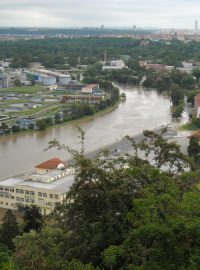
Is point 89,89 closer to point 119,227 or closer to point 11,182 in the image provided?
point 11,182

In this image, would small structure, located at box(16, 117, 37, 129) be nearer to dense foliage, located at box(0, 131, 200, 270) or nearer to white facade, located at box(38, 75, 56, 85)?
white facade, located at box(38, 75, 56, 85)

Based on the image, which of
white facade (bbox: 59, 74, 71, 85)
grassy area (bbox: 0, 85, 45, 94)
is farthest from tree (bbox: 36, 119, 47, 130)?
white facade (bbox: 59, 74, 71, 85)

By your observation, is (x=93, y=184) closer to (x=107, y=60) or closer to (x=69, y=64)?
(x=69, y=64)

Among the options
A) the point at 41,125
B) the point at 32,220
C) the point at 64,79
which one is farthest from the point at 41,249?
the point at 64,79

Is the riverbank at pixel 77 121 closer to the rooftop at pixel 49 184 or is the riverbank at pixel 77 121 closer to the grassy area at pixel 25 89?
the grassy area at pixel 25 89

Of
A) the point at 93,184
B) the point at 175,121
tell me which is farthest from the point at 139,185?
the point at 175,121

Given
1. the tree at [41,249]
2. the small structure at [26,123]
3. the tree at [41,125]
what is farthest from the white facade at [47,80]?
the tree at [41,249]
